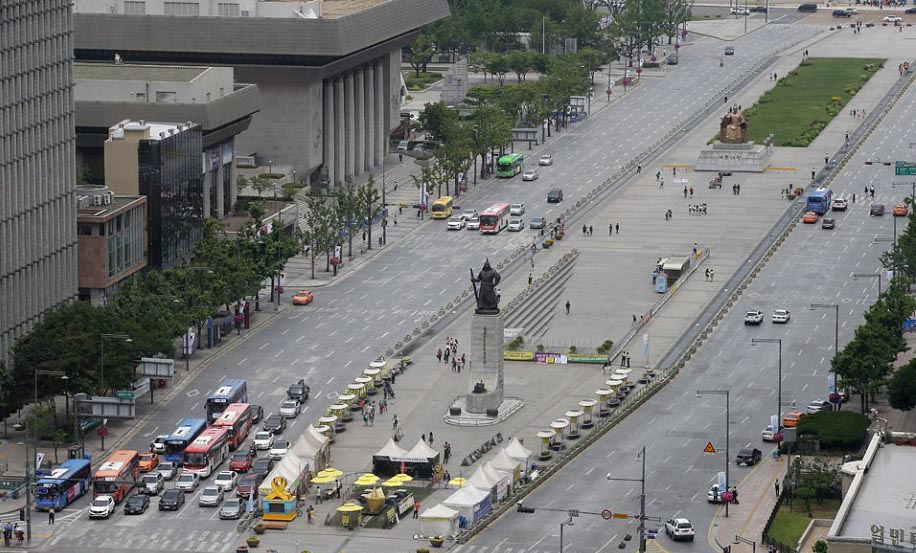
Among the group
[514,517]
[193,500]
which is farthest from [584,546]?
[193,500]

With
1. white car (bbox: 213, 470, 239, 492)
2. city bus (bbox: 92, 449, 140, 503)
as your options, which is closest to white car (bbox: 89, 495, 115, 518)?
city bus (bbox: 92, 449, 140, 503)

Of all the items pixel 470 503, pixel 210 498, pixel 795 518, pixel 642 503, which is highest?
pixel 642 503

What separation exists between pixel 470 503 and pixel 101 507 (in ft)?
95.7

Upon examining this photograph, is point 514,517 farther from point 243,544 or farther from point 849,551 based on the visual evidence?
point 849,551

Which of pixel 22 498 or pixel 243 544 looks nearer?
pixel 243 544

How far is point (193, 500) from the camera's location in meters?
195

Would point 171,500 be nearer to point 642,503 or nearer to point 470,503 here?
point 470,503

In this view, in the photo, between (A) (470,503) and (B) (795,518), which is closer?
(A) (470,503)

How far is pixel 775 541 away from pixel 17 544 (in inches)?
2268

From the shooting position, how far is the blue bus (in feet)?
628

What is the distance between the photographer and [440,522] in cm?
18488

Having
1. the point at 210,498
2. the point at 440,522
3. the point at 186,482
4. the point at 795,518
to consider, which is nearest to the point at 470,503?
the point at 440,522

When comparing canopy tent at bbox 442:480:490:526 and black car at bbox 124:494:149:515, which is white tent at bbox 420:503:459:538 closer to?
canopy tent at bbox 442:480:490:526

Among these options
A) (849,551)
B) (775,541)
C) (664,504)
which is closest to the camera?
(849,551)
